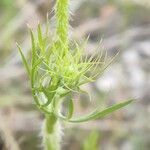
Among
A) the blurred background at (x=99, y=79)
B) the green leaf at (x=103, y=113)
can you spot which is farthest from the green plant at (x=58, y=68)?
the blurred background at (x=99, y=79)

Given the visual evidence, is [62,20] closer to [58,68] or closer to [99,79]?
[58,68]

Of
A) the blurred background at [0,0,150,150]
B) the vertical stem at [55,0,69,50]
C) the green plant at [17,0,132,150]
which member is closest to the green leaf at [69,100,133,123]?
the green plant at [17,0,132,150]

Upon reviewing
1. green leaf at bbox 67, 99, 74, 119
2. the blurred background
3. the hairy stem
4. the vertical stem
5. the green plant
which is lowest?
the blurred background

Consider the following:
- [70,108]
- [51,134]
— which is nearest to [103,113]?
[70,108]

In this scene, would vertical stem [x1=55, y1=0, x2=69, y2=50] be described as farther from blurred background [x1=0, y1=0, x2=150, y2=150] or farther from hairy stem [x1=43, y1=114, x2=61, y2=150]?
blurred background [x1=0, y1=0, x2=150, y2=150]

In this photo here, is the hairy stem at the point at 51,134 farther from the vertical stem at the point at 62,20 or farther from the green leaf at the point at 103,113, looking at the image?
the vertical stem at the point at 62,20
